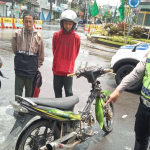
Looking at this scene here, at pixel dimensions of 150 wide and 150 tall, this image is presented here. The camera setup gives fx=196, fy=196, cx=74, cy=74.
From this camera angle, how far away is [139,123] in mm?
2326

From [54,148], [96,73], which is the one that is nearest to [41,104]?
[54,148]

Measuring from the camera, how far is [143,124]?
229 cm

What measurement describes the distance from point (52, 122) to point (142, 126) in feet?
3.54

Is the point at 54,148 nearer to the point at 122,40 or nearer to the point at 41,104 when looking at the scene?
the point at 41,104

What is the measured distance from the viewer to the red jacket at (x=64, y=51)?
3.35 metres

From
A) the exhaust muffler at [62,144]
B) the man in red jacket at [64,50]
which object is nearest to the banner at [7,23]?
the man in red jacket at [64,50]

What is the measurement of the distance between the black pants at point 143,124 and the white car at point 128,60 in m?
3.31

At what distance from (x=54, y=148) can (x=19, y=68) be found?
5.33 feet

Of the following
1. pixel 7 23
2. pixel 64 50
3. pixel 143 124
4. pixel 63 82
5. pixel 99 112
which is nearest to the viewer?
pixel 143 124

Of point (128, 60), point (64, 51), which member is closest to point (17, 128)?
point (64, 51)

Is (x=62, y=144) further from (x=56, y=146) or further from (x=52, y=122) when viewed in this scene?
(x=52, y=122)

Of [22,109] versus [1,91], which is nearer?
[22,109]

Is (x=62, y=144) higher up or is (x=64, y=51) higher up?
(x=64, y=51)

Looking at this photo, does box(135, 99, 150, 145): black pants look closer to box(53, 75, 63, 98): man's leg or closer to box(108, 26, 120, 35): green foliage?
box(53, 75, 63, 98): man's leg
